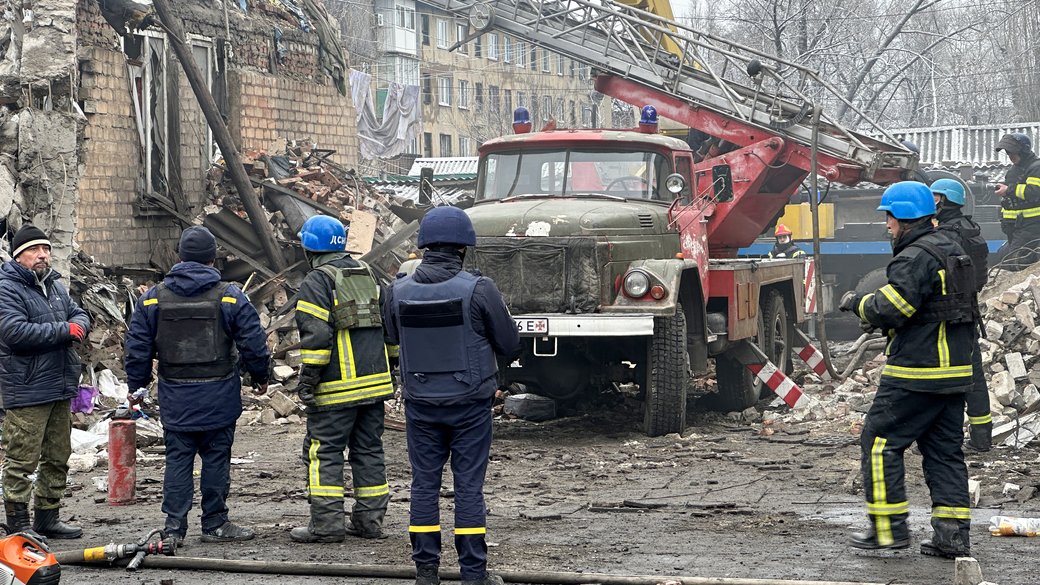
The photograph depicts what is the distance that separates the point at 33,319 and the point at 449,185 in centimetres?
1667

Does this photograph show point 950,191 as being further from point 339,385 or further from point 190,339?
point 190,339

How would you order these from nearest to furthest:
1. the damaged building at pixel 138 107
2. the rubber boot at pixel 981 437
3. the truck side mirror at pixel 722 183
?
the rubber boot at pixel 981 437
the truck side mirror at pixel 722 183
the damaged building at pixel 138 107

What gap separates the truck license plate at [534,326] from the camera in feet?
33.0

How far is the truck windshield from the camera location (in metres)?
11.3

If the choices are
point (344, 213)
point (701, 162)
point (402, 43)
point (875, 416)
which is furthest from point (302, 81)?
point (402, 43)

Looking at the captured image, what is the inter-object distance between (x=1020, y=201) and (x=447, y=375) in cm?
923

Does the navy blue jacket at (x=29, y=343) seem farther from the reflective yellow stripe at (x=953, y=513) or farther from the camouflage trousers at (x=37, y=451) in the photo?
the reflective yellow stripe at (x=953, y=513)

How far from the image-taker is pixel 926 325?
21.1ft

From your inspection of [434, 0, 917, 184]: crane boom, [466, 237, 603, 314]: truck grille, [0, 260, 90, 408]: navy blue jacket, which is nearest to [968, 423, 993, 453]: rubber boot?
[466, 237, 603, 314]: truck grille

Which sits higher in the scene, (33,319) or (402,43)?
(402,43)

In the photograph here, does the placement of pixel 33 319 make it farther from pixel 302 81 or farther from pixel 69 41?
pixel 302 81

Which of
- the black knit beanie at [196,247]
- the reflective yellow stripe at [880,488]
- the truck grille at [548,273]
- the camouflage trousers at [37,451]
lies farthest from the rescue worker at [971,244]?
the camouflage trousers at [37,451]

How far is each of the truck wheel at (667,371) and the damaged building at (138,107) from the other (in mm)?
5277

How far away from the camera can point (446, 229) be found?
5930mm
